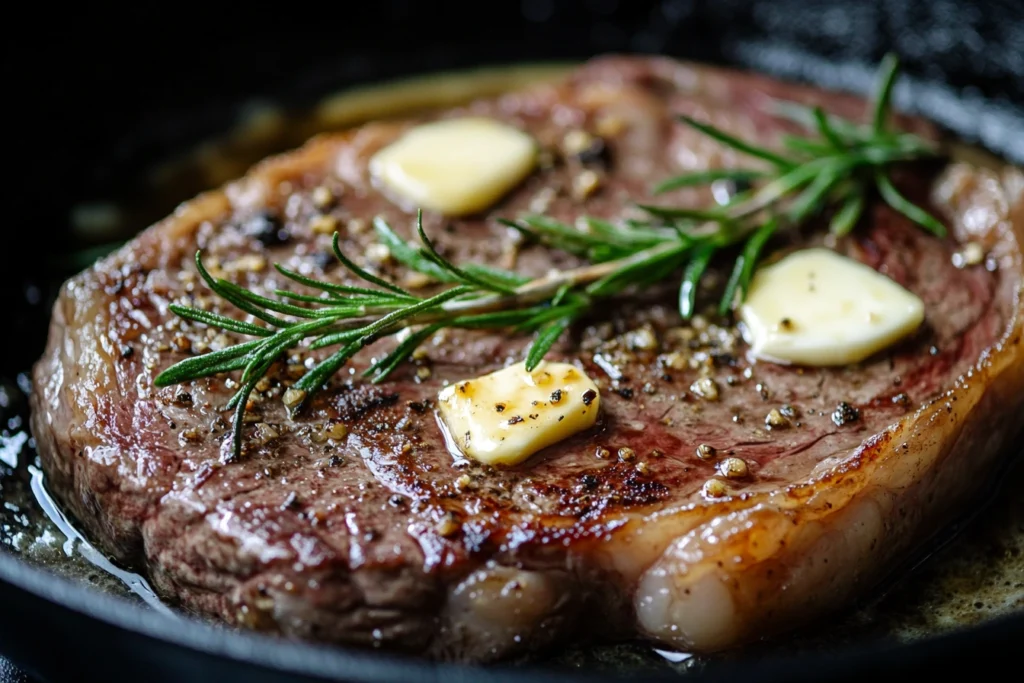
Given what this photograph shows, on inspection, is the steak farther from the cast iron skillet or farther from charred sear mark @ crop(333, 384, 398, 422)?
the cast iron skillet

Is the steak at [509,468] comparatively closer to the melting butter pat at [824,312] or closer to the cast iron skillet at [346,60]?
the melting butter pat at [824,312]

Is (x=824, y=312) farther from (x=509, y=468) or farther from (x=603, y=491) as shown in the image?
(x=509, y=468)

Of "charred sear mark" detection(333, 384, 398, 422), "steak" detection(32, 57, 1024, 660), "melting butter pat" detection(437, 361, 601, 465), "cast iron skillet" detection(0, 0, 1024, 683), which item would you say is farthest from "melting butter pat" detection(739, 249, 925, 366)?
"cast iron skillet" detection(0, 0, 1024, 683)

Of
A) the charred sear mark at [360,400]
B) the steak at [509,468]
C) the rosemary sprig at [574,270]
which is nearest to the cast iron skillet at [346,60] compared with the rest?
the steak at [509,468]

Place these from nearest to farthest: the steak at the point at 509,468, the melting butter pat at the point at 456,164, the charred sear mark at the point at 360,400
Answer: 1. the steak at the point at 509,468
2. the charred sear mark at the point at 360,400
3. the melting butter pat at the point at 456,164

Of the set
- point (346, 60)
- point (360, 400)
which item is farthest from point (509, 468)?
point (346, 60)

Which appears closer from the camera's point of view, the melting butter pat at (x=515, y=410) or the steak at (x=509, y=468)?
the steak at (x=509, y=468)
